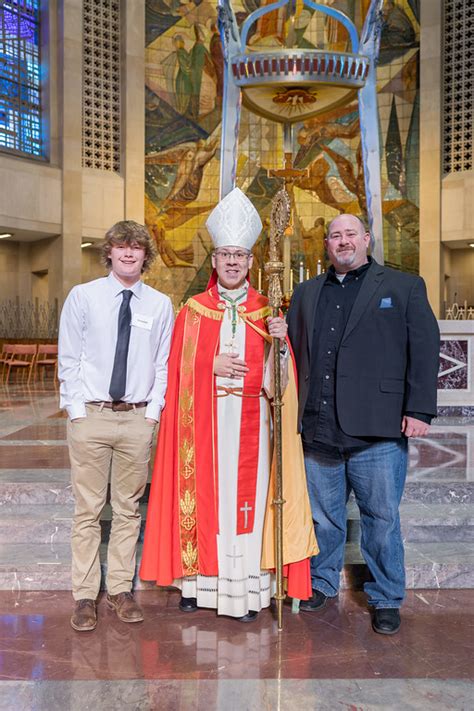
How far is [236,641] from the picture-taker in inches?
112

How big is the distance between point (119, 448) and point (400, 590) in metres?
1.36

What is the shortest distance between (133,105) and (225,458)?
15.8 m

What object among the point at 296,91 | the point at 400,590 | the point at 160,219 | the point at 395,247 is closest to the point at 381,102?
the point at 395,247

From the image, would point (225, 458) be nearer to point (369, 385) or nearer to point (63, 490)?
point (369, 385)

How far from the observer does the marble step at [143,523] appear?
153 inches

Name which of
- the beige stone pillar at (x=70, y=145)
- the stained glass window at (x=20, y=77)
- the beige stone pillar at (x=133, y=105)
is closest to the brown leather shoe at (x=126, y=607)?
the beige stone pillar at (x=70, y=145)

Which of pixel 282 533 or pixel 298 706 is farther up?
pixel 282 533

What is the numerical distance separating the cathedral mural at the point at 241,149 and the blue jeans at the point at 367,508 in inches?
555

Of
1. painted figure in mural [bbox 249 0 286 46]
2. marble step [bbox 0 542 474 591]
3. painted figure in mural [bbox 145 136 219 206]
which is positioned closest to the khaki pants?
marble step [bbox 0 542 474 591]

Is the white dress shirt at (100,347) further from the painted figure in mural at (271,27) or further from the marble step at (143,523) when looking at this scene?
the painted figure in mural at (271,27)

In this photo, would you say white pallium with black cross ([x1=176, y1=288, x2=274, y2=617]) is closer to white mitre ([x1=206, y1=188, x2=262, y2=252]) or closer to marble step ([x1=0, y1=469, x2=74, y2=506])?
white mitre ([x1=206, y1=188, x2=262, y2=252])

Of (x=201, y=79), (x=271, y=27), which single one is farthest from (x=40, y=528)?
(x=201, y=79)

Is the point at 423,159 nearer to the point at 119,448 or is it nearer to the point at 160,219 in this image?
the point at 160,219

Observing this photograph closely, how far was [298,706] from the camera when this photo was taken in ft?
7.61
